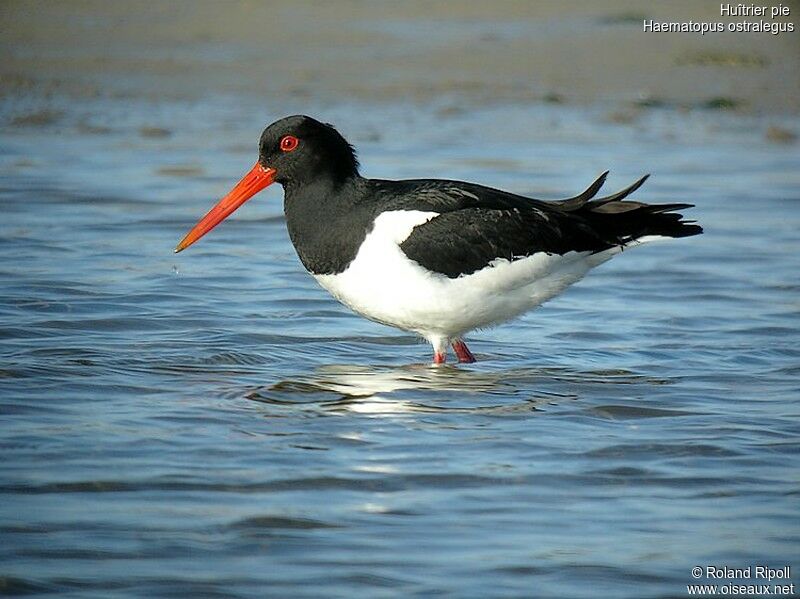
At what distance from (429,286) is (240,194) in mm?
1236

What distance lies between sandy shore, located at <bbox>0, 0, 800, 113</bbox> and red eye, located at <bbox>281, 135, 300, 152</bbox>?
6.23 metres

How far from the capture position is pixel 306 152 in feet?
23.1

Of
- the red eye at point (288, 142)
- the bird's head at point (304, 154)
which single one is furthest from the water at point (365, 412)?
the red eye at point (288, 142)

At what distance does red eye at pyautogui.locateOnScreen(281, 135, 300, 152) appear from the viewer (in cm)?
707

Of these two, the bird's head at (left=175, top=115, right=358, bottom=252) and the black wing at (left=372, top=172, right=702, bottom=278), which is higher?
the bird's head at (left=175, top=115, right=358, bottom=252)

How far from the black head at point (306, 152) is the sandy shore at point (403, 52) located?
6.21 metres

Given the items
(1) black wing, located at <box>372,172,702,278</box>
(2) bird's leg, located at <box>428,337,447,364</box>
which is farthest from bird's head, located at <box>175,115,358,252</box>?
(2) bird's leg, located at <box>428,337,447,364</box>

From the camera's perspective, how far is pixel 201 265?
30.2ft

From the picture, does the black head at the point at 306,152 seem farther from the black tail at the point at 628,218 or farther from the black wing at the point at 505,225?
the black tail at the point at 628,218

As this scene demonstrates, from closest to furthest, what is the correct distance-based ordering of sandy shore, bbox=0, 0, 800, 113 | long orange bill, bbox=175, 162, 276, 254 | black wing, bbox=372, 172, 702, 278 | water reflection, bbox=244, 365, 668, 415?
water reflection, bbox=244, 365, 668, 415 < black wing, bbox=372, 172, 702, 278 < long orange bill, bbox=175, 162, 276, 254 < sandy shore, bbox=0, 0, 800, 113

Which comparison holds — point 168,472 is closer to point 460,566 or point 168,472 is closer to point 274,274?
point 460,566

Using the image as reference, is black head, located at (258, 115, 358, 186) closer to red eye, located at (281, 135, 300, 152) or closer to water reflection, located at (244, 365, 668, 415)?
red eye, located at (281, 135, 300, 152)

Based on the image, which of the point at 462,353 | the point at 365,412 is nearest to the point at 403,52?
the point at 462,353

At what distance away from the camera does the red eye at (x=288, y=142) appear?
7.07m
